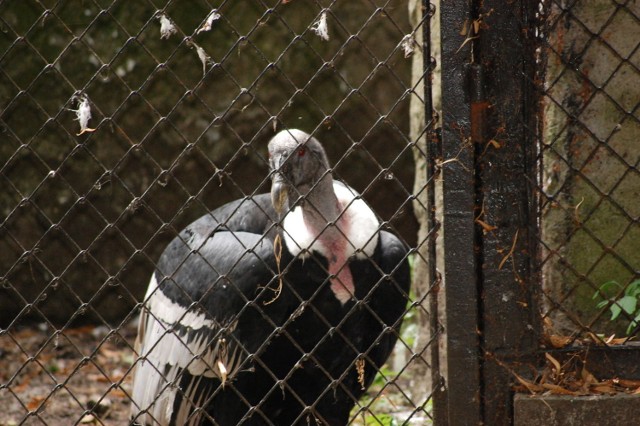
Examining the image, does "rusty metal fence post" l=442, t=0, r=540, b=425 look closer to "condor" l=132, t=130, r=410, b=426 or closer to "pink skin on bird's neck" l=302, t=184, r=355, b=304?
"condor" l=132, t=130, r=410, b=426

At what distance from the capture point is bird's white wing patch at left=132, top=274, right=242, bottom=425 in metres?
3.15

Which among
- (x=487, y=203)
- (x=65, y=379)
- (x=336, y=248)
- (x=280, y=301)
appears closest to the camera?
(x=487, y=203)

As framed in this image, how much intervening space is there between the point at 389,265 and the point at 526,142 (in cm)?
106

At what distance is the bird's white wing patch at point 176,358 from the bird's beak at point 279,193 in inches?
18.5

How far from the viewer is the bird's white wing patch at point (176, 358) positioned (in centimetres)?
315

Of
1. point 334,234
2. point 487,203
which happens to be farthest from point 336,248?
point 487,203

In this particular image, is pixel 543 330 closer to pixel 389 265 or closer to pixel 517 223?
pixel 517 223

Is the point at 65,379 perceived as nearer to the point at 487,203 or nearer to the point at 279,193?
the point at 279,193

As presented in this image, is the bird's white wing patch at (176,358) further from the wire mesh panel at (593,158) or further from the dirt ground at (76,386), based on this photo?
the wire mesh panel at (593,158)

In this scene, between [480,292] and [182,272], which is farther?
[182,272]

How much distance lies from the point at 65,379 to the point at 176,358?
61.8 inches

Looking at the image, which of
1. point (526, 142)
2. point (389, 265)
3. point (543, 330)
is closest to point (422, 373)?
point (389, 265)

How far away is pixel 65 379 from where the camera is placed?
471 centimetres

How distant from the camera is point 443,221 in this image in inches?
93.8
